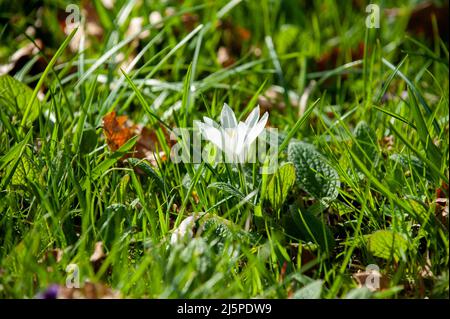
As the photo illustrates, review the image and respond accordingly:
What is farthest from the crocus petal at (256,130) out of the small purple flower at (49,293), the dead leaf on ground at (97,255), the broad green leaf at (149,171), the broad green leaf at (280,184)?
the small purple flower at (49,293)

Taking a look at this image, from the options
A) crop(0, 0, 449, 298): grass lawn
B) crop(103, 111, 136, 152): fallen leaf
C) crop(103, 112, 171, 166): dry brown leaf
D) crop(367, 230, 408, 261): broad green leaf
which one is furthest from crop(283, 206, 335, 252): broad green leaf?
crop(103, 111, 136, 152): fallen leaf

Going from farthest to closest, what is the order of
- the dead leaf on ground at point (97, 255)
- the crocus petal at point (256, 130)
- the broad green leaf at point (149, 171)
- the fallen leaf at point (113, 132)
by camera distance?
the fallen leaf at point (113, 132)
the broad green leaf at point (149, 171)
the crocus petal at point (256, 130)
the dead leaf on ground at point (97, 255)

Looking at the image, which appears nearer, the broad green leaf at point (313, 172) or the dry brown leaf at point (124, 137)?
the broad green leaf at point (313, 172)

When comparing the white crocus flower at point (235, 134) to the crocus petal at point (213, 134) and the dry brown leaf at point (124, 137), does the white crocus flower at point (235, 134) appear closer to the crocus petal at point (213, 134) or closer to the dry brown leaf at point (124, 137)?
the crocus petal at point (213, 134)

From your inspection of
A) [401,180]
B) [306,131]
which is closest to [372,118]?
[306,131]

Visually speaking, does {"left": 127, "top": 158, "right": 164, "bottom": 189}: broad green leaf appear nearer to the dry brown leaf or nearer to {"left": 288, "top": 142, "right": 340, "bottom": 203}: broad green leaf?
the dry brown leaf

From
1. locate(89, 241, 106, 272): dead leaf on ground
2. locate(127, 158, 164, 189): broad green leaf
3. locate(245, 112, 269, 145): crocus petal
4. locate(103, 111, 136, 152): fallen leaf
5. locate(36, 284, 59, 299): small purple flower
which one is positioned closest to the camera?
locate(36, 284, 59, 299): small purple flower

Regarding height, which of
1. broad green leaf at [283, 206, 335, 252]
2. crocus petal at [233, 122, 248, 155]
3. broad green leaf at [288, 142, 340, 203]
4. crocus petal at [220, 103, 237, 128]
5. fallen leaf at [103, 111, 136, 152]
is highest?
crocus petal at [220, 103, 237, 128]
